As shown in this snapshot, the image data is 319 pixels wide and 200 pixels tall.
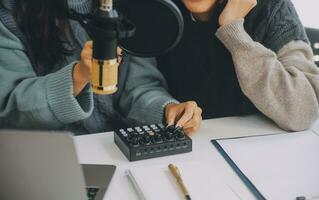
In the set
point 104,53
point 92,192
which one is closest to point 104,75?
point 104,53

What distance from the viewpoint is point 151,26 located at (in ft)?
2.52

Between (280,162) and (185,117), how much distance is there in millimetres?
220

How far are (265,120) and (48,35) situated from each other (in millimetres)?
549

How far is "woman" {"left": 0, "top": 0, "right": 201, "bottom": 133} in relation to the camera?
3.52ft

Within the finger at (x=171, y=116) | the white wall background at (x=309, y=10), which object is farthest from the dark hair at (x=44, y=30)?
the white wall background at (x=309, y=10)

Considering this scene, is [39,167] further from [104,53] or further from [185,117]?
[185,117]

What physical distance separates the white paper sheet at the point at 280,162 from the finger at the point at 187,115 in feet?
0.28

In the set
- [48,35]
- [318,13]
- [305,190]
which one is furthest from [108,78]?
[318,13]

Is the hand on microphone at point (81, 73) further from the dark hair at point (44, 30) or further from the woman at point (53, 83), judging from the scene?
the dark hair at point (44, 30)

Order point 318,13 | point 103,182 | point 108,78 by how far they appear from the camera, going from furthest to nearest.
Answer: point 318,13, point 103,182, point 108,78

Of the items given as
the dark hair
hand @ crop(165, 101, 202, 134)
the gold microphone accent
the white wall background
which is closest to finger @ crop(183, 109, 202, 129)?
hand @ crop(165, 101, 202, 134)

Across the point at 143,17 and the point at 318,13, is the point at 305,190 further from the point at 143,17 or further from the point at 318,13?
the point at 318,13

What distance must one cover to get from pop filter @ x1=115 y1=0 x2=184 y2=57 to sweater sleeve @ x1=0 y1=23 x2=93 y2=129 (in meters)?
0.31

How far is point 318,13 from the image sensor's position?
2129 millimetres
